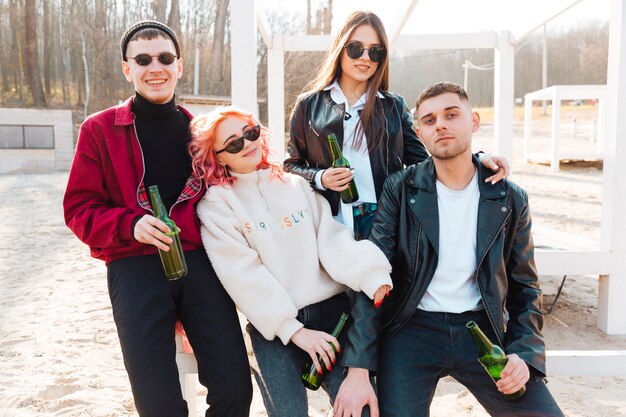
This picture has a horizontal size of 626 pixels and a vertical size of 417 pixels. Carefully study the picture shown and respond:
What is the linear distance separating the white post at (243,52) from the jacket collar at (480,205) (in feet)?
3.69

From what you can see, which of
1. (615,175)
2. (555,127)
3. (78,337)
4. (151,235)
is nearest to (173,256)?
(151,235)

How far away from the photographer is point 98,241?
2215 millimetres

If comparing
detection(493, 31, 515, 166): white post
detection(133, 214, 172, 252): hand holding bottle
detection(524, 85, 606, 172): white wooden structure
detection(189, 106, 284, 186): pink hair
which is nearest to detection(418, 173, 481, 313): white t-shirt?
detection(189, 106, 284, 186): pink hair

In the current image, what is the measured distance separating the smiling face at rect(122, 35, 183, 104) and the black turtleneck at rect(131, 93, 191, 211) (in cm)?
4

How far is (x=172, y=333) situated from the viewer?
89.0 inches

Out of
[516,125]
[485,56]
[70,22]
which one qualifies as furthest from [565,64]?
[70,22]

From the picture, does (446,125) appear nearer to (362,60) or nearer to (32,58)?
(362,60)

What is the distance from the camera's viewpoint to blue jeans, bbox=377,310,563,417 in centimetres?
216

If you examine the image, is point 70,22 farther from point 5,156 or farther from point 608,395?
point 608,395

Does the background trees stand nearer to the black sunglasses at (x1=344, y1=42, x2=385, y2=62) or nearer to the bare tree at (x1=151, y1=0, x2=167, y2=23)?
the bare tree at (x1=151, y1=0, x2=167, y2=23)

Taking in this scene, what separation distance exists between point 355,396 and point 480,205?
932 mm

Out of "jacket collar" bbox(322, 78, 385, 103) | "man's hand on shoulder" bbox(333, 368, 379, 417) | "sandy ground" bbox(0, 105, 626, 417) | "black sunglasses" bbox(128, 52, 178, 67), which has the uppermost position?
"black sunglasses" bbox(128, 52, 178, 67)

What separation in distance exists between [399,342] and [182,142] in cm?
128

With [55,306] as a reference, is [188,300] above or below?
above
